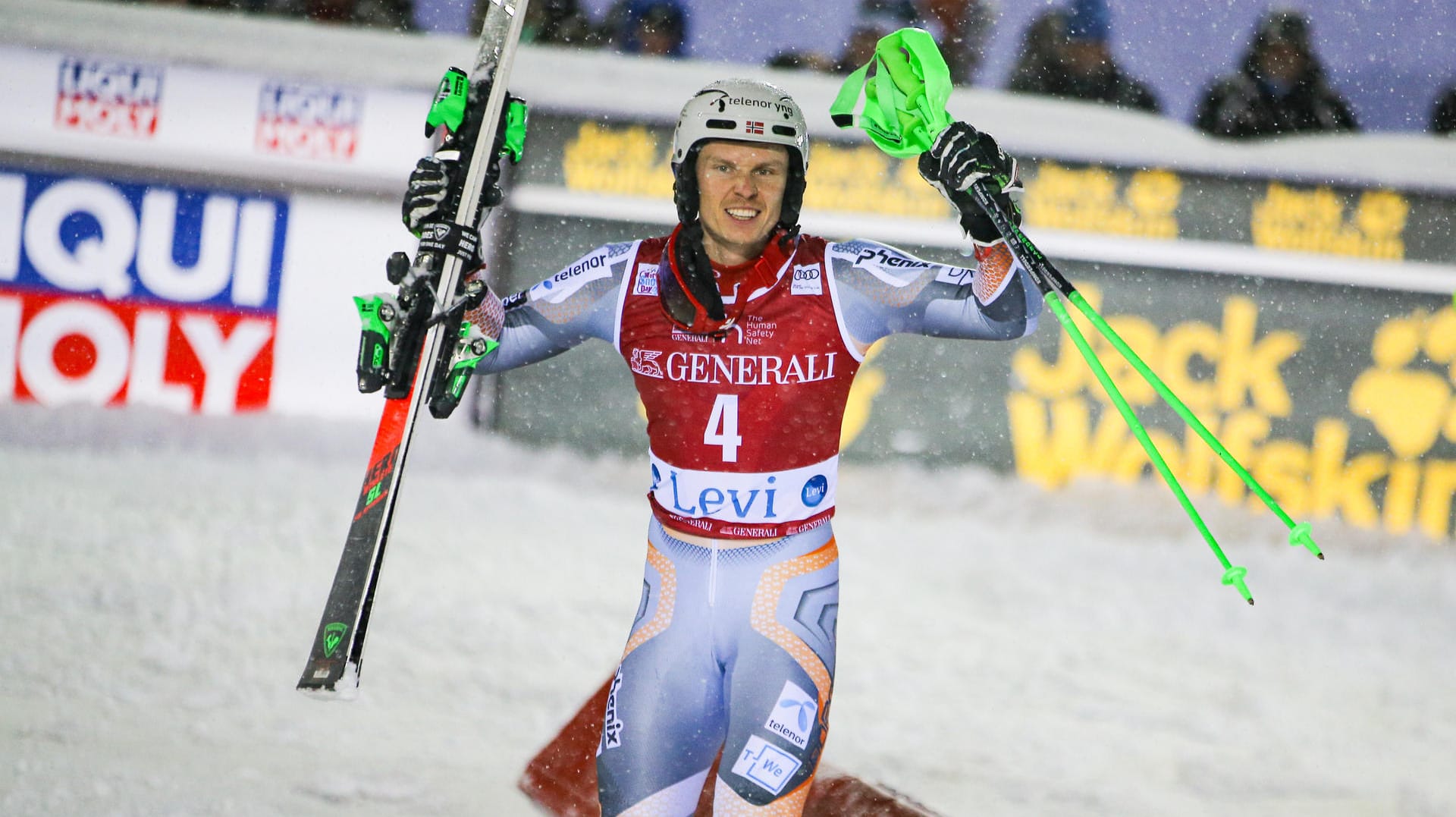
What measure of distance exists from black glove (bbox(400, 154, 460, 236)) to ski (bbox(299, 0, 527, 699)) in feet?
0.08

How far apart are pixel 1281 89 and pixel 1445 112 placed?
3.26 feet

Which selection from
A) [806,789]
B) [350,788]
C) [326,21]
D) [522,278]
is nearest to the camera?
[806,789]

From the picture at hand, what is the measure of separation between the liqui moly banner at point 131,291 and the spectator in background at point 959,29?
441cm

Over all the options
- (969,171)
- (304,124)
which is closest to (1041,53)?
(304,124)

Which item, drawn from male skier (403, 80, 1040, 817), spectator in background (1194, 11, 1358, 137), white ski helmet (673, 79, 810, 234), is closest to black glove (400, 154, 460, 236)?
male skier (403, 80, 1040, 817)

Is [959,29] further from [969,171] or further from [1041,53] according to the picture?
[969,171]

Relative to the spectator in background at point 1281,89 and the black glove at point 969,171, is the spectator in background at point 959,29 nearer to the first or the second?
the spectator in background at point 1281,89

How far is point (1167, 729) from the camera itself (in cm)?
585

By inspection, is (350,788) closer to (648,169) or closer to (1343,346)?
(648,169)

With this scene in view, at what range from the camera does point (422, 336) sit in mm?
2834

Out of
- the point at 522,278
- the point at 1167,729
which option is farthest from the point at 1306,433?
the point at 522,278

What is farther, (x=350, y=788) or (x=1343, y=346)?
(x=1343, y=346)

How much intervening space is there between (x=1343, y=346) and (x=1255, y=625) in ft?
5.83

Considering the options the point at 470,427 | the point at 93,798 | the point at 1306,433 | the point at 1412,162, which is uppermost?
the point at 1412,162
